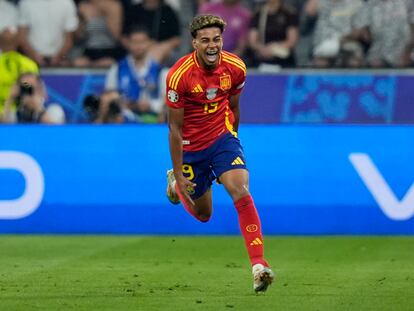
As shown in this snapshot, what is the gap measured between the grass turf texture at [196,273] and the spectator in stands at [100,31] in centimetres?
422

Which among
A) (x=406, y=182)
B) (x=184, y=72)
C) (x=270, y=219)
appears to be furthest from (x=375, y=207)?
(x=184, y=72)

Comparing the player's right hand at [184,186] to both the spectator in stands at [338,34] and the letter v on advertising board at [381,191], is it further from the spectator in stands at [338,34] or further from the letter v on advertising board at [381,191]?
the spectator in stands at [338,34]

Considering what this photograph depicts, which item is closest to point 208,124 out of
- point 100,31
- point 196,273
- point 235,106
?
point 235,106

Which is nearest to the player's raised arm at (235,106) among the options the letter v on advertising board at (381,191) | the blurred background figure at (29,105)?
the letter v on advertising board at (381,191)

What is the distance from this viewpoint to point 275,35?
16.3 meters

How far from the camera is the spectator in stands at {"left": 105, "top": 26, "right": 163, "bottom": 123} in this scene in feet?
53.2

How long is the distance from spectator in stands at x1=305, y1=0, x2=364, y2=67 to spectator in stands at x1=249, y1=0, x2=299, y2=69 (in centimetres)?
38

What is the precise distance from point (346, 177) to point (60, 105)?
483 centimetres

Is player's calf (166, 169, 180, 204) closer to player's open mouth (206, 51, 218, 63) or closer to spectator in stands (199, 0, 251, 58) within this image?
player's open mouth (206, 51, 218, 63)

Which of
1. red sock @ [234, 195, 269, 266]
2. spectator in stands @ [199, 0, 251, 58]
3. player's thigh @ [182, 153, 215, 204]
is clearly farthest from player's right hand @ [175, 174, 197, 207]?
spectator in stands @ [199, 0, 251, 58]

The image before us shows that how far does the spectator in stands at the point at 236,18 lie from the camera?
16.5 metres

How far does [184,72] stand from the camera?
29.1ft

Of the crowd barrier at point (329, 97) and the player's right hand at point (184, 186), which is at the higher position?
the player's right hand at point (184, 186)

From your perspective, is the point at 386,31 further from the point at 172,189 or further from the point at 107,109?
the point at 172,189
